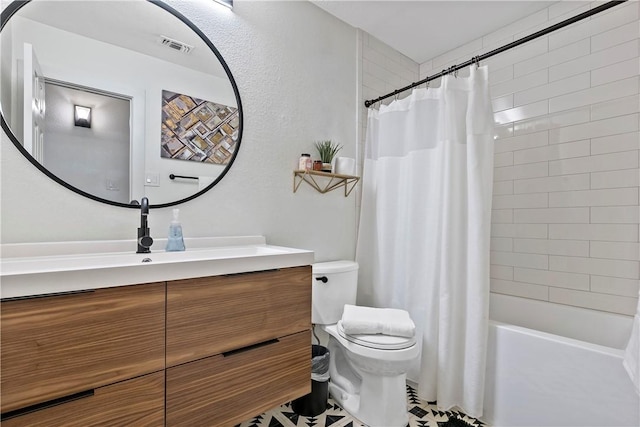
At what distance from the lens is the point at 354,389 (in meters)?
1.76

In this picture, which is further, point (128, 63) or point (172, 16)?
point (172, 16)

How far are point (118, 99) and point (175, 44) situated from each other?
0.39 m

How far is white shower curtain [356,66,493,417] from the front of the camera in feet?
5.35

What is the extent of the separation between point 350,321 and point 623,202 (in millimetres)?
1720

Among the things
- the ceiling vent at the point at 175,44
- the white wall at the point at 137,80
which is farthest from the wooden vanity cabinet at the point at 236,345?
the ceiling vent at the point at 175,44

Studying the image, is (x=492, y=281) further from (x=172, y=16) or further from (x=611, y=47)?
(x=172, y=16)

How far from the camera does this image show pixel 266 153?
1.76m

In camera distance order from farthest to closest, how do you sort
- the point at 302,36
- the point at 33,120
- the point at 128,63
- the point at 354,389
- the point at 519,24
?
the point at 519,24 → the point at 302,36 → the point at 354,389 → the point at 128,63 → the point at 33,120

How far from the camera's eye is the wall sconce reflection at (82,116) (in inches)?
49.0

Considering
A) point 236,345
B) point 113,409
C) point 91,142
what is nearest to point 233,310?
point 236,345

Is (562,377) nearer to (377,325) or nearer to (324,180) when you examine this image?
(377,325)

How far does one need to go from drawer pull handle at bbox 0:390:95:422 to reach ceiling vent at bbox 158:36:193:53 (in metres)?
1.44

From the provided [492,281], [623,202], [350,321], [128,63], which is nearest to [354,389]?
[350,321]

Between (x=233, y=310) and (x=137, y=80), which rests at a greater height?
(x=137, y=80)
